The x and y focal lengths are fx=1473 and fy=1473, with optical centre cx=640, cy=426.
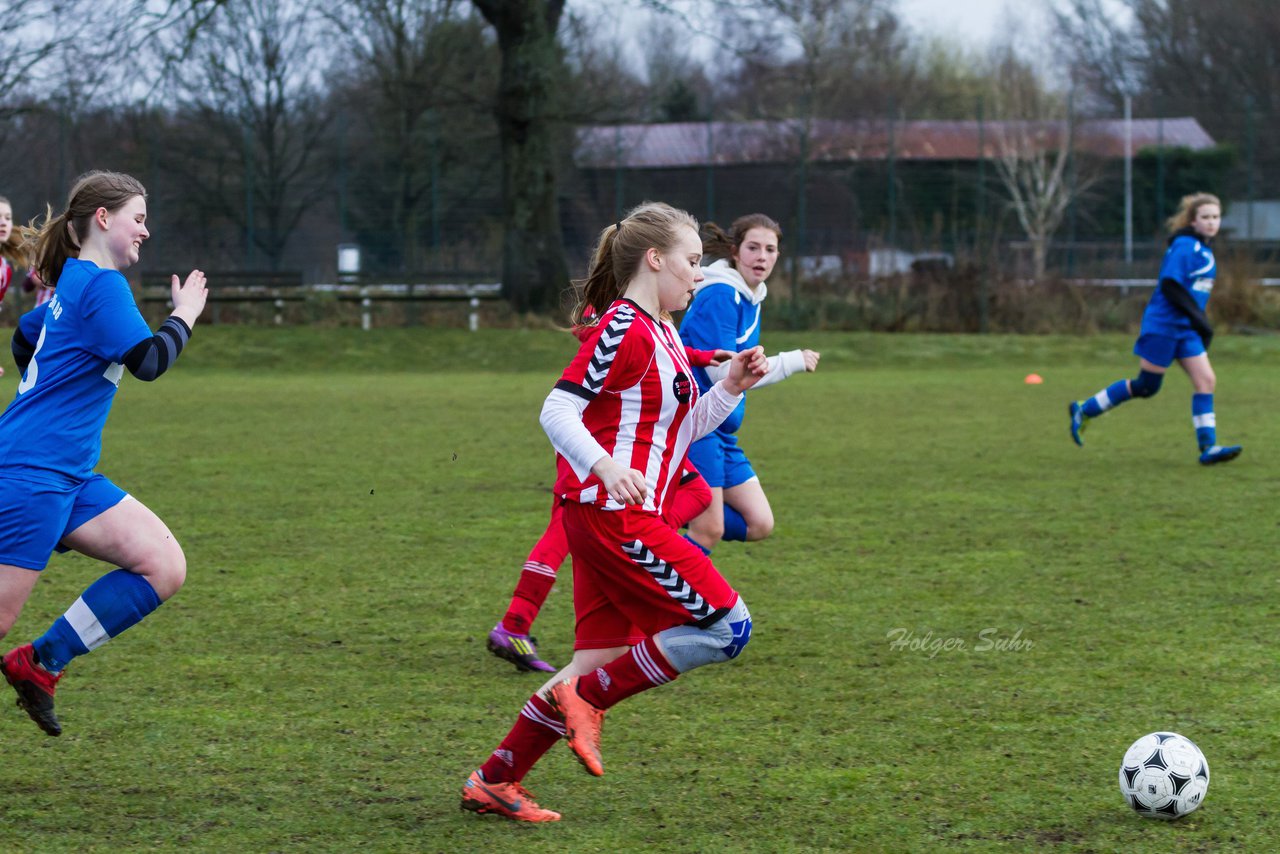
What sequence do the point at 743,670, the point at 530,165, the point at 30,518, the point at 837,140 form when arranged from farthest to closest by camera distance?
the point at 837,140, the point at 530,165, the point at 743,670, the point at 30,518

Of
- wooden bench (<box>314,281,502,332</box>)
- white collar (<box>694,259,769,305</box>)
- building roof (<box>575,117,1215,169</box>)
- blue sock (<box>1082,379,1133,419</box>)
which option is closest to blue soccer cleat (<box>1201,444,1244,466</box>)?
blue sock (<box>1082,379,1133,419</box>)

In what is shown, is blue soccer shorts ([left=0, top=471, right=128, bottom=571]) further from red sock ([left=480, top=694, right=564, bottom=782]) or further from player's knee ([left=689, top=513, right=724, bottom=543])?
player's knee ([left=689, top=513, right=724, bottom=543])

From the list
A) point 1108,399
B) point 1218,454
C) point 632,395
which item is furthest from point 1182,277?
point 632,395

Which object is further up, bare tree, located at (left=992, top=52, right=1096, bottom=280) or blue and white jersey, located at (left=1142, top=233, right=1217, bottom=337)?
bare tree, located at (left=992, top=52, right=1096, bottom=280)

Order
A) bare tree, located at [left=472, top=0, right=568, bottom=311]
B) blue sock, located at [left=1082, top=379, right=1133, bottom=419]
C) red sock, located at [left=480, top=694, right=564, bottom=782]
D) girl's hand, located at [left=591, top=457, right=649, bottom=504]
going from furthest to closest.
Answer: bare tree, located at [left=472, top=0, right=568, bottom=311], blue sock, located at [left=1082, top=379, right=1133, bottom=419], red sock, located at [left=480, top=694, right=564, bottom=782], girl's hand, located at [left=591, top=457, right=649, bottom=504]

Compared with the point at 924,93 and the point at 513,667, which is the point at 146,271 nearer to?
the point at 513,667

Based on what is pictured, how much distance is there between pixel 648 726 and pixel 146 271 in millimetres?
22526

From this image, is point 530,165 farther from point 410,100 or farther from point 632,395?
point 632,395

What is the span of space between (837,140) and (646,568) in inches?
1373

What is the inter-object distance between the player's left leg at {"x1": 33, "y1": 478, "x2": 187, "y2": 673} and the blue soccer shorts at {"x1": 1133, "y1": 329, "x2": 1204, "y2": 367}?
8248 millimetres

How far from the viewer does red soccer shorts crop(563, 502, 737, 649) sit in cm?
350

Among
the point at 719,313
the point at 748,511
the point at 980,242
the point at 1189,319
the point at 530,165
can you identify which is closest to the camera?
the point at 719,313

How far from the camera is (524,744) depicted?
363cm

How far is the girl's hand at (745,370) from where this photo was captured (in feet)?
12.2
